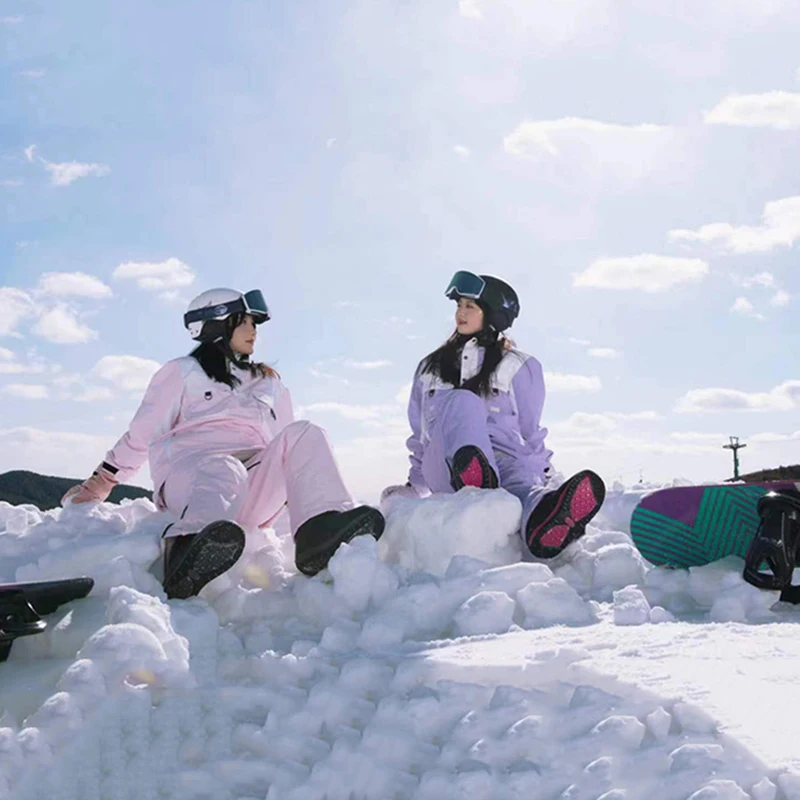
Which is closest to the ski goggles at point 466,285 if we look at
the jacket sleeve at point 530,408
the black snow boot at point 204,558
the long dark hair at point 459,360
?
the long dark hair at point 459,360

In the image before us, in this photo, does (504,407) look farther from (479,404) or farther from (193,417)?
(193,417)

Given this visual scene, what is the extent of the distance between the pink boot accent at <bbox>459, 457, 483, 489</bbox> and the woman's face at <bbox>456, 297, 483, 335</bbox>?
1129 millimetres

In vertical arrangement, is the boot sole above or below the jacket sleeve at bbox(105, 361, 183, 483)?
below

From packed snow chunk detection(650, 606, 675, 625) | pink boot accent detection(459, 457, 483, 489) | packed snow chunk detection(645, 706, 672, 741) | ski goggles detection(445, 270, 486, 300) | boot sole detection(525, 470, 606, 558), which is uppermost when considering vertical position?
ski goggles detection(445, 270, 486, 300)

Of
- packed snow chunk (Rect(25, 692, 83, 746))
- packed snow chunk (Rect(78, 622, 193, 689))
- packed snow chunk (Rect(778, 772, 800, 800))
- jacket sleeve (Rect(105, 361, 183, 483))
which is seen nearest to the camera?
packed snow chunk (Rect(778, 772, 800, 800))

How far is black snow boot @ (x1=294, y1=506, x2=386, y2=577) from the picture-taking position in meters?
3.58

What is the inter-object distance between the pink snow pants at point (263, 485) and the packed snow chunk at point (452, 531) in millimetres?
299

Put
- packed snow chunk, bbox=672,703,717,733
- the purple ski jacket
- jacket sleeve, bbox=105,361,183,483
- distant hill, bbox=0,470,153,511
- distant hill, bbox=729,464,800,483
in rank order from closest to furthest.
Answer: packed snow chunk, bbox=672,703,717,733
jacket sleeve, bbox=105,361,183,483
the purple ski jacket
distant hill, bbox=729,464,800,483
distant hill, bbox=0,470,153,511

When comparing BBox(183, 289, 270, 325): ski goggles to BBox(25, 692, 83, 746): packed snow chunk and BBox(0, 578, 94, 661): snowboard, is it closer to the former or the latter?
BBox(0, 578, 94, 661): snowboard

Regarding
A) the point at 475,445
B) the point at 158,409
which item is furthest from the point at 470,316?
the point at 158,409

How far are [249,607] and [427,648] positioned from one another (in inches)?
38.7

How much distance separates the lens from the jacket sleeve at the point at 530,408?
4922mm

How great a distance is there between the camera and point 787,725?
2.00 metres

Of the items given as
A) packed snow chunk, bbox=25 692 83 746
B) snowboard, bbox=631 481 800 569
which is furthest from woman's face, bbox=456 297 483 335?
packed snow chunk, bbox=25 692 83 746
